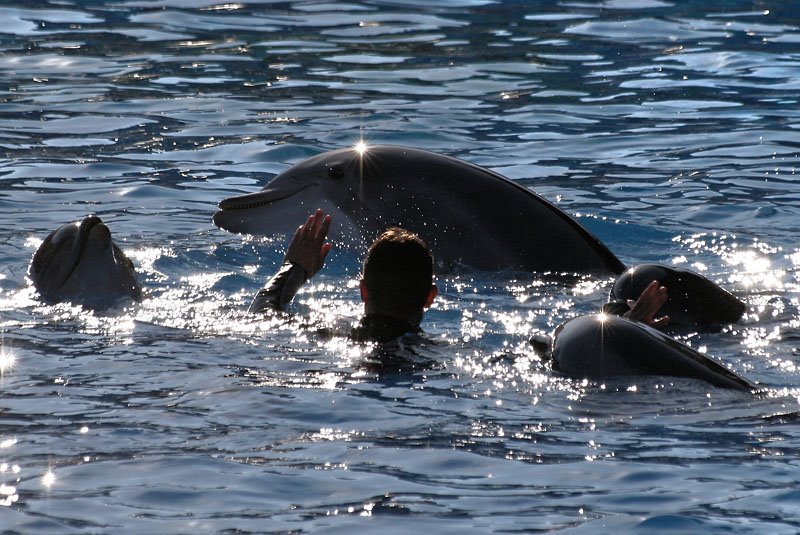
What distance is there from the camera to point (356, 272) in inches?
335

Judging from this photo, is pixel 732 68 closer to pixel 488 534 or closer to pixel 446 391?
pixel 446 391

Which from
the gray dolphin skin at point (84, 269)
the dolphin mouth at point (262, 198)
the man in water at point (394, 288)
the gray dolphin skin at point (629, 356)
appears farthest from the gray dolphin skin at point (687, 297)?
the gray dolphin skin at point (84, 269)

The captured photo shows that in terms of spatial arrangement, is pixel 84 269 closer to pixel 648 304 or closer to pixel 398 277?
pixel 398 277

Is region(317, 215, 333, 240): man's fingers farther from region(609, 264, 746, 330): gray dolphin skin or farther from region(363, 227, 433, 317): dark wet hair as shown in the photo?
region(609, 264, 746, 330): gray dolphin skin

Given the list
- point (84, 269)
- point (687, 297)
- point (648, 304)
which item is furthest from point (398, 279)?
point (84, 269)

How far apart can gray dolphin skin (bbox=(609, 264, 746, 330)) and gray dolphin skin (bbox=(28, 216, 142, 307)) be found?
2618 millimetres

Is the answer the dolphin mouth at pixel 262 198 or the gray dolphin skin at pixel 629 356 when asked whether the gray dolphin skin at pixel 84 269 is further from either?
the gray dolphin skin at pixel 629 356

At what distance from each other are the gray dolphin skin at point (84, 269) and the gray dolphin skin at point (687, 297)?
2.62 metres

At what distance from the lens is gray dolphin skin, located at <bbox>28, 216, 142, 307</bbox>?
7.63 metres

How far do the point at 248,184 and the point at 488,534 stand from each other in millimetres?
7318

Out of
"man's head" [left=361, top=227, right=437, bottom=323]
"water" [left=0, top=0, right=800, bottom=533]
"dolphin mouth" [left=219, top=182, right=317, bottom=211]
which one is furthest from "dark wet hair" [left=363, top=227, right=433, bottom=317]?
"dolphin mouth" [left=219, top=182, right=317, bottom=211]

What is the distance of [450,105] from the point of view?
1409cm

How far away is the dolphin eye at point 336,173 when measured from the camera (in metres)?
8.80

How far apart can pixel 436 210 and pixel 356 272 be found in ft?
1.99
